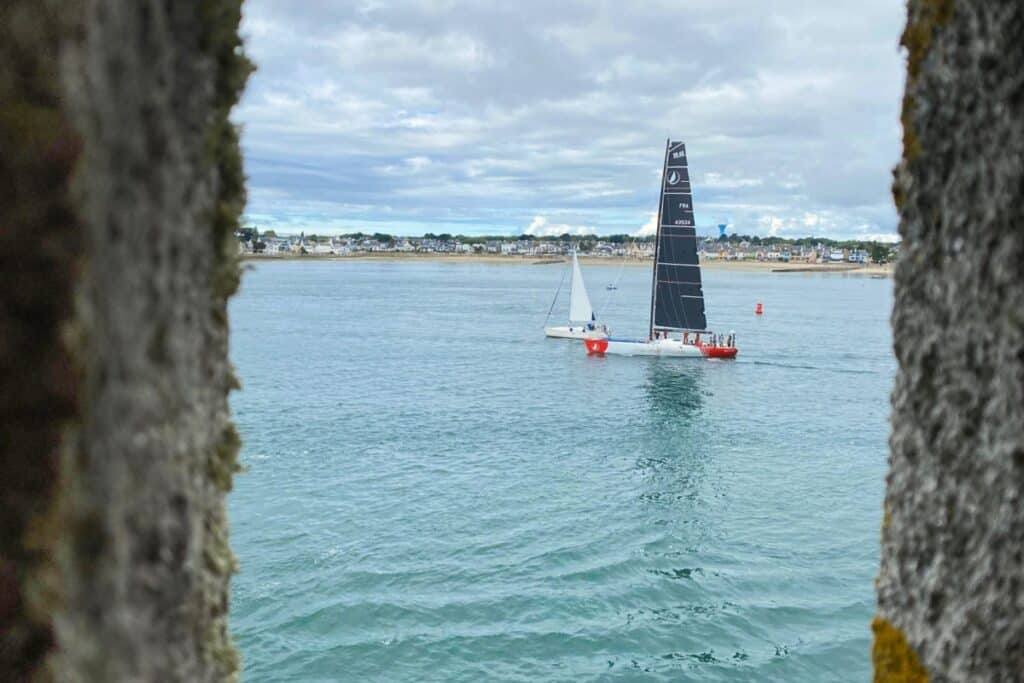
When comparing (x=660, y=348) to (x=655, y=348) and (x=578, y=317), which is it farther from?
(x=578, y=317)

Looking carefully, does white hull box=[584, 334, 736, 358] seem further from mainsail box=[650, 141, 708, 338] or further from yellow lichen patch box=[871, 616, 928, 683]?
yellow lichen patch box=[871, 616, 928, 683]

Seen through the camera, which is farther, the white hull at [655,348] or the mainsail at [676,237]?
the white hull at [655,348]

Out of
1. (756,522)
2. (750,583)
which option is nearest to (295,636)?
(750,583)

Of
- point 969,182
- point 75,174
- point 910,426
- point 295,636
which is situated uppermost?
point 969,182

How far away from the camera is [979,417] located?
3711mm

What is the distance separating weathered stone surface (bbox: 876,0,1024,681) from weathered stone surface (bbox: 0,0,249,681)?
11.0 feet

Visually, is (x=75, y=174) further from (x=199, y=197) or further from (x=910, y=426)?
(x=910, y=426)

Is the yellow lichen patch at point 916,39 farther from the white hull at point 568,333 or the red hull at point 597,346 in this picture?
the white hull at point 568,333

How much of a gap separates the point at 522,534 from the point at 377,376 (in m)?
29.2

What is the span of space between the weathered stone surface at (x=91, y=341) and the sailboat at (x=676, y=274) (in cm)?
6061

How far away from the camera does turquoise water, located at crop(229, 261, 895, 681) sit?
1867cm

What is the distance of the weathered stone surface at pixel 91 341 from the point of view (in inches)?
85.7

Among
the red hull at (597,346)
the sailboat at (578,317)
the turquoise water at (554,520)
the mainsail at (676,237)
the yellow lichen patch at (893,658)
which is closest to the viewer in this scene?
the yellow lichen patch at (893,658)

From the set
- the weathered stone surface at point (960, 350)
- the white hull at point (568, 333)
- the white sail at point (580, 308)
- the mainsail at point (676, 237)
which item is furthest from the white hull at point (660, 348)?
the weathered stone surface at point (960, 350)
